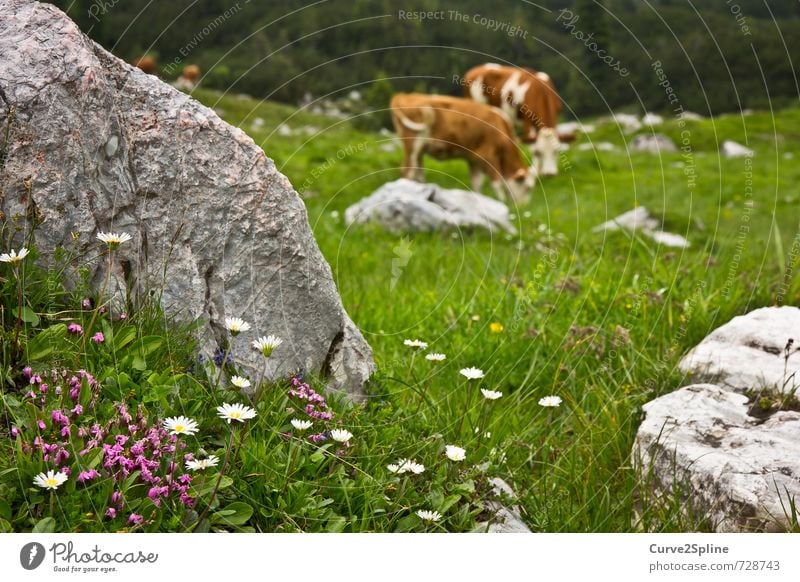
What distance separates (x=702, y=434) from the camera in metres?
4.11

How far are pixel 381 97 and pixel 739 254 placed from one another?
98.5 feet

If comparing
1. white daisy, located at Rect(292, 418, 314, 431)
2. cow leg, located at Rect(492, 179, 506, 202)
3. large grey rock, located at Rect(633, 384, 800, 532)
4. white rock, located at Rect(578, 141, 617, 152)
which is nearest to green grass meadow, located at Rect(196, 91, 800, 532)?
large grey rock, located at Rect(633, 384, 800, 532)

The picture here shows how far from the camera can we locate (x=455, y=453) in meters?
3.53

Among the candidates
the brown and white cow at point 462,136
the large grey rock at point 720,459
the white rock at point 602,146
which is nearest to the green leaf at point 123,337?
the large grey rock at point 720,459

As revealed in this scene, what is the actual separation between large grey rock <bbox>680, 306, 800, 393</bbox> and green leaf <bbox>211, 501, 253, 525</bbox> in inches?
121

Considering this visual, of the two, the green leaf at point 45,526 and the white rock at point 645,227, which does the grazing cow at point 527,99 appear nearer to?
the white rock at point 645,227

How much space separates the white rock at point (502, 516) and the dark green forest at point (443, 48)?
16515 millimetres

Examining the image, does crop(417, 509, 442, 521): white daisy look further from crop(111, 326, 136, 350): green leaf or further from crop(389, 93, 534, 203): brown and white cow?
crop(389, 93, 534, 203): brown and white cow

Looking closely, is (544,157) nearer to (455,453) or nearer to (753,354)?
(753,354)

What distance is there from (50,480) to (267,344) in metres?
0.89

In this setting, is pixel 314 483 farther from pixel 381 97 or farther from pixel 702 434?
pixel 381 97
